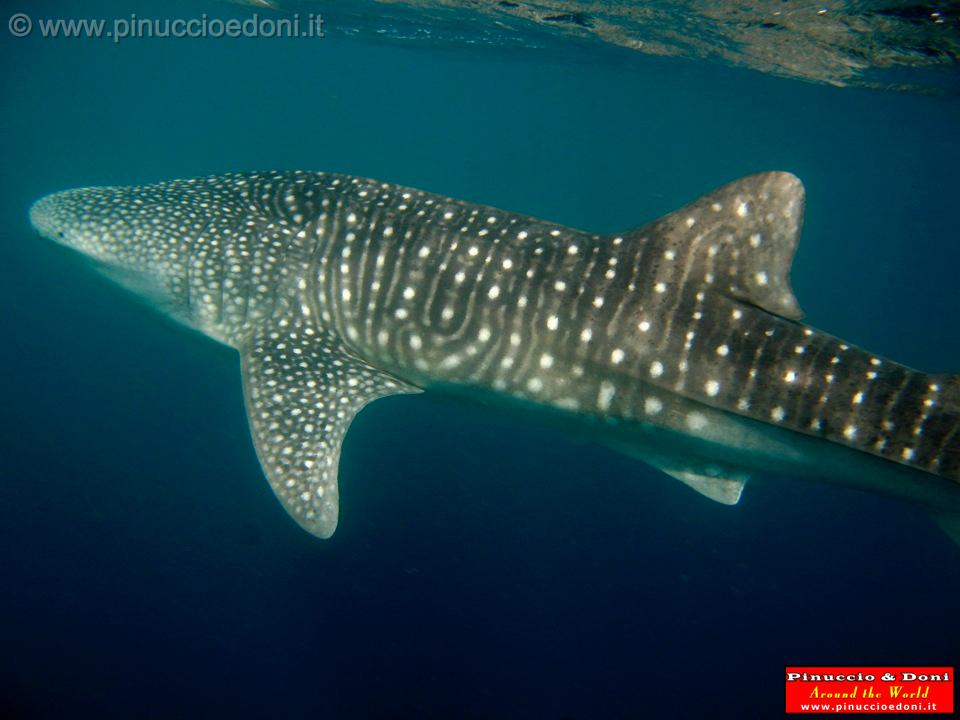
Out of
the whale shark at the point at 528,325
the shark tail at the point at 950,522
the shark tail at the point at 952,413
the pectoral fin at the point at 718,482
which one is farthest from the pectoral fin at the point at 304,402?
the shark tail at the point at 950,522

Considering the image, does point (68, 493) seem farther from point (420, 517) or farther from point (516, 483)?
point (516, 483)

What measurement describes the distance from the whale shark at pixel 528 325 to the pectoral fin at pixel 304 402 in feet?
0.06

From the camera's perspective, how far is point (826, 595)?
11.0 metres

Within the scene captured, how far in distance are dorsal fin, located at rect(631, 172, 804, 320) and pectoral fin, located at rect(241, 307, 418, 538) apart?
3074 mm

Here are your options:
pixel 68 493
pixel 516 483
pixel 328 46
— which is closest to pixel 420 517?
pixel 516 483

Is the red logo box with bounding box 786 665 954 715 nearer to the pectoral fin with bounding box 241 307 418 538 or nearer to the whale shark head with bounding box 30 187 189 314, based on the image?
the pectoral fin with bounding box 241 307 418 538

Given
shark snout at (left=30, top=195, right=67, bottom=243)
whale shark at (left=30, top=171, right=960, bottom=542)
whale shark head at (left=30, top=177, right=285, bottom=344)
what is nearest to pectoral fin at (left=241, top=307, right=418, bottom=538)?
whale shark at (left=30, top=171, right=960, bottom=542)

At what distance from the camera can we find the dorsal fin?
4.77 metres

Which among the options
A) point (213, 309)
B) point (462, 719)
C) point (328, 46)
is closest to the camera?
point (213, 309)

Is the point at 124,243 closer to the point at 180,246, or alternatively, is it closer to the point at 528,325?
the point at 180,246

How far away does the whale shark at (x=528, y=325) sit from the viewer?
4.52m

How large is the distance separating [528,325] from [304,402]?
2.15 metres

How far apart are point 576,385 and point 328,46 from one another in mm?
48325

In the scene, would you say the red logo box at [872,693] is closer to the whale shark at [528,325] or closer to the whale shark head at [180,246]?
the whale shark at [528,325]
